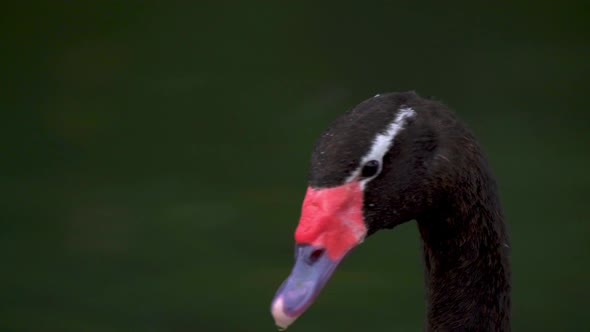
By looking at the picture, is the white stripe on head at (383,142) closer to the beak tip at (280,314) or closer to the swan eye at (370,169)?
the swan eye at (370,169)

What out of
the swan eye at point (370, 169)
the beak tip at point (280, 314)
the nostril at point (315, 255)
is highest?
the swan eye at point (370, 169)

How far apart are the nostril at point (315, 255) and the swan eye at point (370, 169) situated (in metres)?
0.24

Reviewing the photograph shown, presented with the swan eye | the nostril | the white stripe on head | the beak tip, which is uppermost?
the white stripe on head

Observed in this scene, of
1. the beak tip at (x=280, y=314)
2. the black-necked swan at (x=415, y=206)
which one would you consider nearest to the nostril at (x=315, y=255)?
the black-necked swan at (x=415, y=206)

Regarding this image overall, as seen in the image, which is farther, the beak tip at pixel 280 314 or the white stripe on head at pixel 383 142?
the white stripe on head at pixel 383 142

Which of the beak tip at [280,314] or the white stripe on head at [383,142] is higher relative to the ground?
the white stripe on head at [383,142]

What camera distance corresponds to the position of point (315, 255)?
11.7ft

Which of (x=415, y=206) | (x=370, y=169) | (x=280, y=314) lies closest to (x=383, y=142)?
(x=370, y=169)

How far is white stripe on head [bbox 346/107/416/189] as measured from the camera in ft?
11.7

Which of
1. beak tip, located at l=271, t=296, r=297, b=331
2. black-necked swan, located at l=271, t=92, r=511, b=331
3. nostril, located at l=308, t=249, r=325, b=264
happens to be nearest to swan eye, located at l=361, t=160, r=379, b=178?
black-necked swan, located at l=271, t=92, r=511, b=331

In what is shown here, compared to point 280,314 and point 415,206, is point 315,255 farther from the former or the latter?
point 415,206

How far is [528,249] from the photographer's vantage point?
629 cm

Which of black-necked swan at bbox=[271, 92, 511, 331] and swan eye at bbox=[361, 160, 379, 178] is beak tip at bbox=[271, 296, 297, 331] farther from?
swan eye at bbox=[361, 160, 379, 178]

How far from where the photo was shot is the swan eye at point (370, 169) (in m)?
3.60
